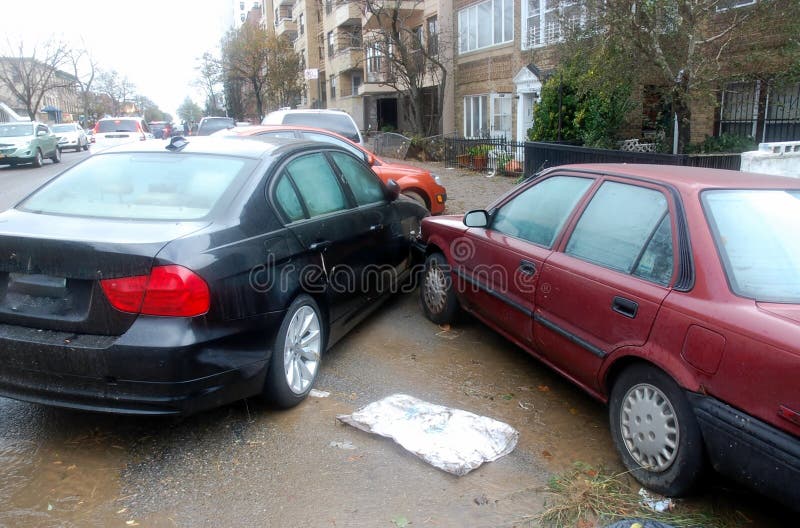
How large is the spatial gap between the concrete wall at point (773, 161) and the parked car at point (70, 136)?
102 feet

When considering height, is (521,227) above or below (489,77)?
below

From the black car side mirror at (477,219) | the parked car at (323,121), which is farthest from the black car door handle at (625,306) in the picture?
the parked car at (323,121)

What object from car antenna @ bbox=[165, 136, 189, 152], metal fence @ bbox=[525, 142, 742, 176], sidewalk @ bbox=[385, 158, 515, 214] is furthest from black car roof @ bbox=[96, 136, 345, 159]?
sidewalk @ bbox=[385, 158, 515, 214]

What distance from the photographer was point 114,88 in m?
89.4

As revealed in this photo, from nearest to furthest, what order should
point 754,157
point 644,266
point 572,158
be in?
point 644,266 < point 754,157 < point 572,158

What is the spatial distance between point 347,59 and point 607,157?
30.5 metres

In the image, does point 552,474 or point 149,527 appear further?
point 552,474

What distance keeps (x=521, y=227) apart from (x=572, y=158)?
28.1 ft

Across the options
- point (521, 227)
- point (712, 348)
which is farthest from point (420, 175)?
point (712, 348)

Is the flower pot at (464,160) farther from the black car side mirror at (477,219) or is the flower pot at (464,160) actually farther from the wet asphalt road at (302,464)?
the wet asphalt road at (302,464)

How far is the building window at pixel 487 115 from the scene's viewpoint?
75.2 ft

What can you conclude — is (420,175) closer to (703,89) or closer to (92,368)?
(703,89)

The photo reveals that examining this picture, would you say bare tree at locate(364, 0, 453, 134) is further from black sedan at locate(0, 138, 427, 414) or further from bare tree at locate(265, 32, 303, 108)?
black sedan at locate(0, 138, 427, 414)

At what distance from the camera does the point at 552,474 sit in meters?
3.31
